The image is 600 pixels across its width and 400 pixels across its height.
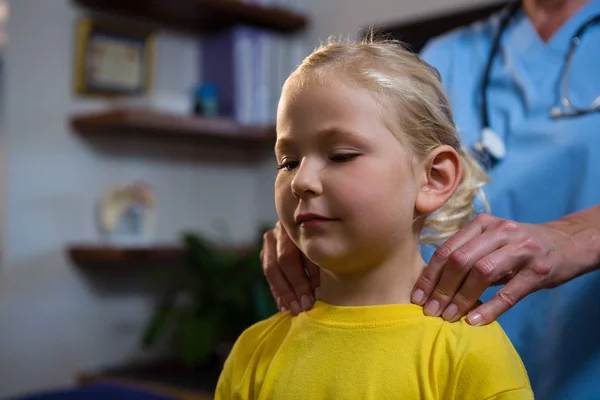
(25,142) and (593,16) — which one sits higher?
(593,16)

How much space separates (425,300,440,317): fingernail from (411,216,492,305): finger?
11 millimetres

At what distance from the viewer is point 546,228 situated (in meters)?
0.86

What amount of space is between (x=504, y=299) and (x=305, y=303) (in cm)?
25

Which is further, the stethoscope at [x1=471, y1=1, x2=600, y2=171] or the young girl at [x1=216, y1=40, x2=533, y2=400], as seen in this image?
the stethoscope at [x1=471, y1=1, x2=600, y2=171]

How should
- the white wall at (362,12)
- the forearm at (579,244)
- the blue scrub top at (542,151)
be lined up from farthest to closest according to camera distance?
1. the white wall at (362,12)
2. the blue scrub top at (542,151)
3. the forearm at (579,244)

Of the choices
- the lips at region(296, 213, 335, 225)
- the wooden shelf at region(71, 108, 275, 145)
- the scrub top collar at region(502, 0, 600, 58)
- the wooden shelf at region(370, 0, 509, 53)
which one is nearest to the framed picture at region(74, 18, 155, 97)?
the wooden shelf at region(71, 108, 275, 145)

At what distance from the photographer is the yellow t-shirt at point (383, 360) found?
72 cm

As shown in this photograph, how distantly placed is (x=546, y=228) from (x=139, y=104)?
6.09ft

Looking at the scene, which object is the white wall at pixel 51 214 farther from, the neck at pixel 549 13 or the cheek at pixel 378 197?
the cheek at pixel 378 197

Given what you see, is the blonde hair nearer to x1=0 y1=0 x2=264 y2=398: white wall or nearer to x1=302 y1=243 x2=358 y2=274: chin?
x1=302 y1=243 x2=358 y2=274: chin

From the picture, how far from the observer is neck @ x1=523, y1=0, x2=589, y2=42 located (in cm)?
115

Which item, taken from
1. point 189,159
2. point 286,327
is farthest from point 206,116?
point 286,327

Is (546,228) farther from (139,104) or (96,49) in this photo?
(96,49)

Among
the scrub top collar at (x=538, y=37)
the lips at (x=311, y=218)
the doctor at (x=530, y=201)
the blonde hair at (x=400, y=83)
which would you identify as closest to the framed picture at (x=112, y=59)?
the doctor at (x=530, y=201)
